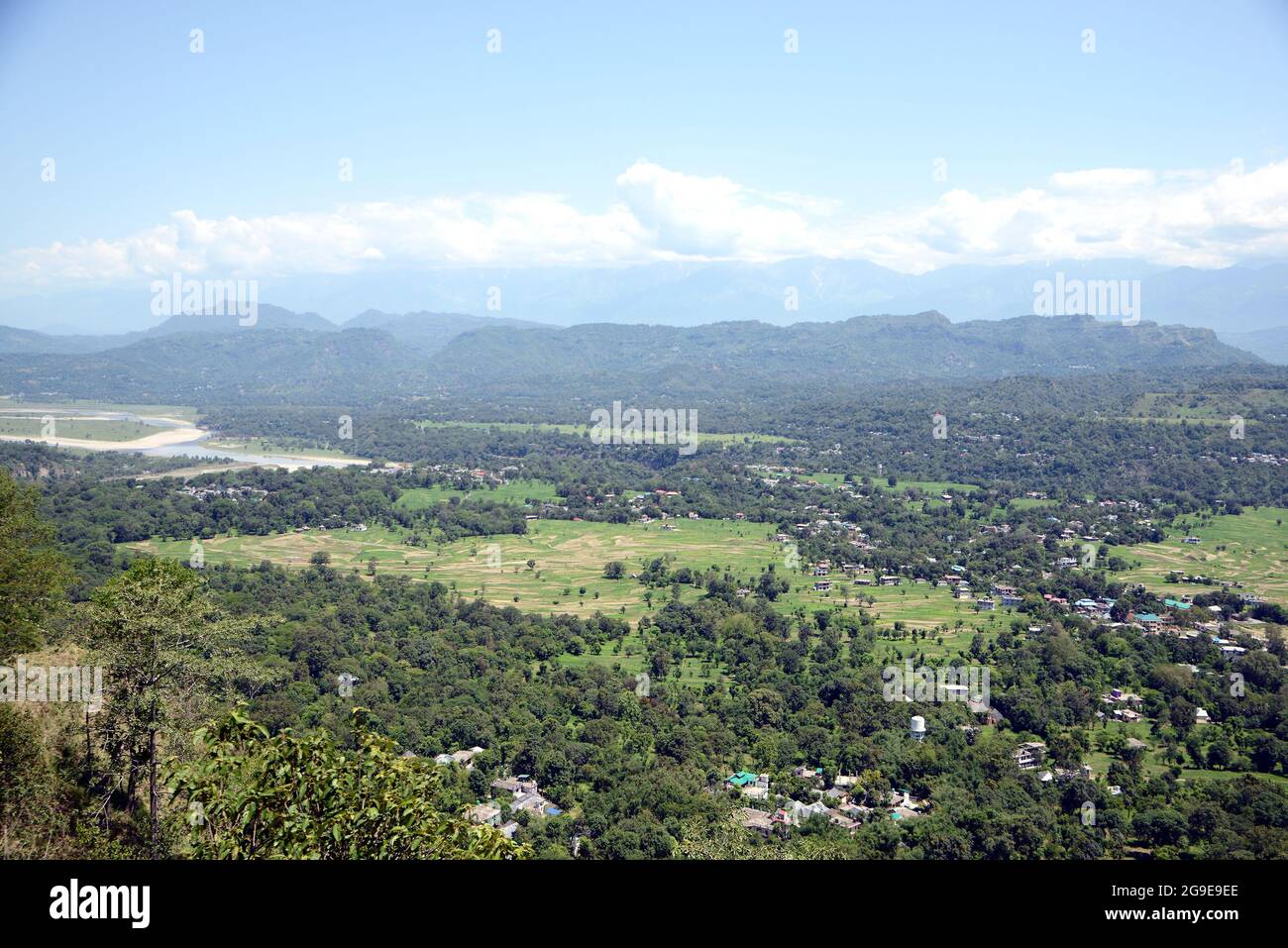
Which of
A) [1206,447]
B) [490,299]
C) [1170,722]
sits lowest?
[1170,722]

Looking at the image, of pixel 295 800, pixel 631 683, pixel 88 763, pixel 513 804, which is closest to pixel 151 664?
pixel 88 763

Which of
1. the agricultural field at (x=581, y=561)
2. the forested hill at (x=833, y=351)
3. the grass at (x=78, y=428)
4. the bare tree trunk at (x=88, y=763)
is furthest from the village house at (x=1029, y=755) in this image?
the forested hill at (x=833, y=351)

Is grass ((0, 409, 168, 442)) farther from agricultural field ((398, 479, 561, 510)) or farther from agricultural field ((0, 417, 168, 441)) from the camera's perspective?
agricultural field ((398, 479, 561, 510))

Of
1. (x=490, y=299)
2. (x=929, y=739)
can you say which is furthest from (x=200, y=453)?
(x=929, y=739)

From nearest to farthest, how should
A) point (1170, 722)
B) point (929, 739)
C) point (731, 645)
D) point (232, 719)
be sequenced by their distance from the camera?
point (232, 719)
point (929, 739)
point (1170, 722)
point (731, 645)

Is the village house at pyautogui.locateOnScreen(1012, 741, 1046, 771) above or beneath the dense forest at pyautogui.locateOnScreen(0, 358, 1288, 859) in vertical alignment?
beneath

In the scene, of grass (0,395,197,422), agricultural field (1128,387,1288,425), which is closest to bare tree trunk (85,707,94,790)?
agricultural field (1128,387,1288,425)
